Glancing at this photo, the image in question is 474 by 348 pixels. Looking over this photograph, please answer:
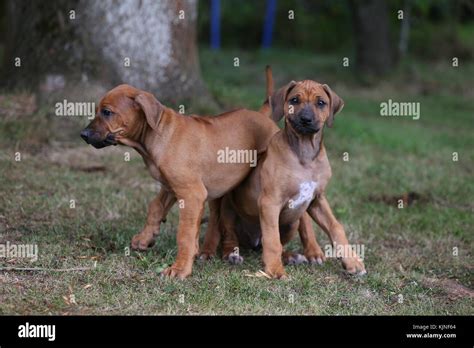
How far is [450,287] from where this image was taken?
583 cm

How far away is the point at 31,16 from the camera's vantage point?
9.09 m

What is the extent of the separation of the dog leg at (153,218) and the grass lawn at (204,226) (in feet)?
0.31

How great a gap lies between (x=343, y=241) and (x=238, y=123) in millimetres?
1138

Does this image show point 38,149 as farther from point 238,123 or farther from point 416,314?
point 416,314

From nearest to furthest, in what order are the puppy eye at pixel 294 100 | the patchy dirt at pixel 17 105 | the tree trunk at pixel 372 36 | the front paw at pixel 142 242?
the puppy eye at pixel 294 100, the front paw at pixel 142 242, the patchy dirt at pixel 17 105, the tree trunk at pixel 372 36

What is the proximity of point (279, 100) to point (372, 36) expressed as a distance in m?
10.6

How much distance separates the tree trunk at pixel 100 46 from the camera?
8773 millimetres

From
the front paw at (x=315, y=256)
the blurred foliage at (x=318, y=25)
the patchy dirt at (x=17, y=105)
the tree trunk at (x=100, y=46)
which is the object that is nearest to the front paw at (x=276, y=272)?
the front paw at (x=315, y=256)

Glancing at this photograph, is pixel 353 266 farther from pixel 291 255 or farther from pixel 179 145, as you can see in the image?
pixel 179 145

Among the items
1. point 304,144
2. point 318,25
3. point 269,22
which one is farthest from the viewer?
point 318,25

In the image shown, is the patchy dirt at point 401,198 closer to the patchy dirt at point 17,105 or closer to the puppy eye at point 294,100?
the puppy eye at point 294,100

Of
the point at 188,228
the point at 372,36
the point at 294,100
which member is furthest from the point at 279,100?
the point at 372,36

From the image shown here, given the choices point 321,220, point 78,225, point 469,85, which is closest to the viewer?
point 321,220
